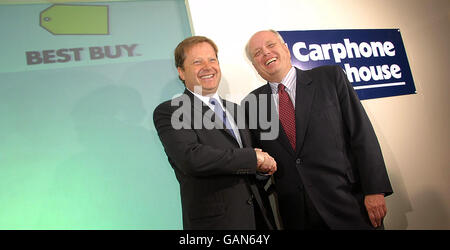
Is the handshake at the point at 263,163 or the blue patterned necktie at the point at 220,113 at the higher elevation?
the blue patterned necktie at the point at 220,113

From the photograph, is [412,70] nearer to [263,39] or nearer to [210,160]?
[263,39]

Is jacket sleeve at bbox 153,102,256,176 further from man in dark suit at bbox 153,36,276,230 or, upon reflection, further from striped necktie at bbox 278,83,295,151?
striped necktie at bbox 278,83,295,151

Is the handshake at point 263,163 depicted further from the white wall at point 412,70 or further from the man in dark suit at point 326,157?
the white wall at point 412,70

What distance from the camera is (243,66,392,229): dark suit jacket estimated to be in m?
1.54

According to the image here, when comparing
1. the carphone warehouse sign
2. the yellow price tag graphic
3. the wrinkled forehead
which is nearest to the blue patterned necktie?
the wrinkled forehead

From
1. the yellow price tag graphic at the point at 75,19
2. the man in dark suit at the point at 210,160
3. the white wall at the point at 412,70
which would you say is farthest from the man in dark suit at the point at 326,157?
the yellow price tag graphic at the point at 75,19

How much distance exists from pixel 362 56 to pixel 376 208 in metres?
1.74

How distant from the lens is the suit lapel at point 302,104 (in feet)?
5.39

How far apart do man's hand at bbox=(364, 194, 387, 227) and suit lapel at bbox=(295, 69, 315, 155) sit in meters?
0.52

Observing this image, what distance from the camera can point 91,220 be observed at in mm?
1973

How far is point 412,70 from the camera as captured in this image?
2.83m

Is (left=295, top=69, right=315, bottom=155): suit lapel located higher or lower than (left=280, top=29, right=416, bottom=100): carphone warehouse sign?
lower

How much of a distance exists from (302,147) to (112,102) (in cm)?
162

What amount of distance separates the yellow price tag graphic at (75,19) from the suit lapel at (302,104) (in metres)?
1.81
